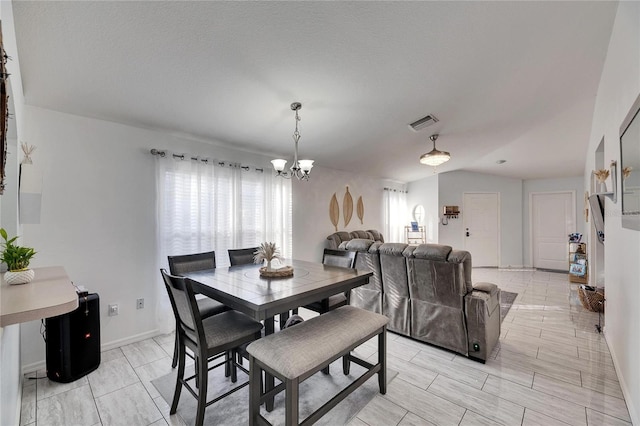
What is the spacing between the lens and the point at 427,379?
2.30m

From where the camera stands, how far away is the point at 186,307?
67.9 inches

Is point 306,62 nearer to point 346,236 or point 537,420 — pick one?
point 537,420

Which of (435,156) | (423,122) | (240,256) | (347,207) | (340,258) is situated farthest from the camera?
(347,207)

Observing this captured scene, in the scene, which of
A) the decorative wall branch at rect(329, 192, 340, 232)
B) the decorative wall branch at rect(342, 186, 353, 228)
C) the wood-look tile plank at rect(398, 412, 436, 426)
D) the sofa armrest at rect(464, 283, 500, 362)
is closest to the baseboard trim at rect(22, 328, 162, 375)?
the wood-look tile plank at rect(398, 412, 436, 426)

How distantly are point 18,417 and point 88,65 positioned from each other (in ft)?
8.36

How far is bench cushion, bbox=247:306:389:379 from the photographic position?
1.53 meters

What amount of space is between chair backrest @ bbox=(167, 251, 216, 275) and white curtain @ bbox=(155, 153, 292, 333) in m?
0.66

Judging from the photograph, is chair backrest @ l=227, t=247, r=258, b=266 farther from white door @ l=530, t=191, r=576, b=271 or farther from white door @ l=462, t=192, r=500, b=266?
white door @ l=530, t=191, r=576, b=271

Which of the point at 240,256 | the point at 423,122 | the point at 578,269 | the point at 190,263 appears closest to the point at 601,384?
the point at 423,122

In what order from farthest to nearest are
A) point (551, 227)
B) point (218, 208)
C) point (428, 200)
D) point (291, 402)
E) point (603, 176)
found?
point (428, 200) < point (551, 227) < point (218, 208) < point (603, 176) < point (291, 402)

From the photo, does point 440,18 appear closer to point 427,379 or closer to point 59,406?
point 427,379

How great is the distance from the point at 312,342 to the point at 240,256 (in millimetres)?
1729

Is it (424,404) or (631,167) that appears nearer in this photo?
(631,167)

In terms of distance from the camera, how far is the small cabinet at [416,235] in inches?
294
